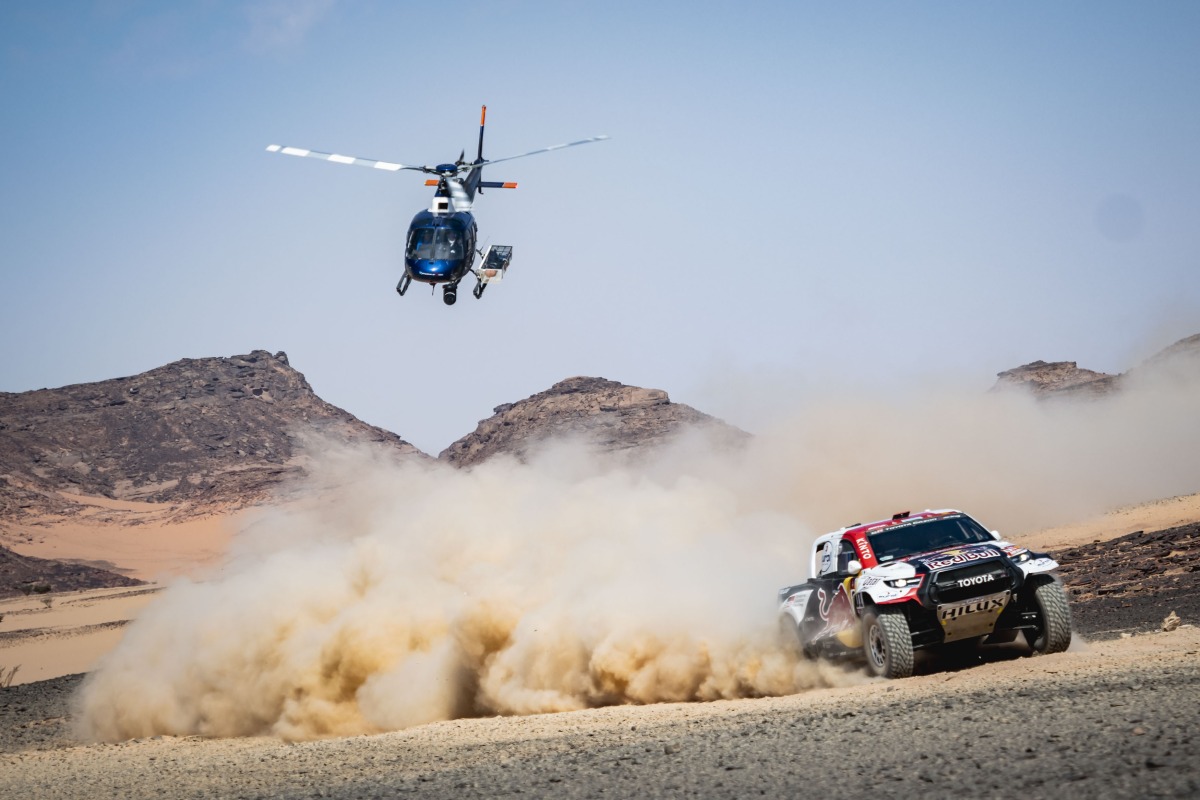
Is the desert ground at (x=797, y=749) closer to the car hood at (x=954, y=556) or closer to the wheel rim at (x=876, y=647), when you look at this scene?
the wheel rim at (x=876, y=647)

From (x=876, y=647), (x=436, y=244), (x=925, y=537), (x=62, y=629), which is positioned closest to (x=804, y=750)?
(x=876, y=647)

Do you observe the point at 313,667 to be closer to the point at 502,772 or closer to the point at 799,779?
the point at 502,772

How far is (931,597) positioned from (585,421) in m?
82.6

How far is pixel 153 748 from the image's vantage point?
17.8 m

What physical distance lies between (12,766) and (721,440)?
63.0 m

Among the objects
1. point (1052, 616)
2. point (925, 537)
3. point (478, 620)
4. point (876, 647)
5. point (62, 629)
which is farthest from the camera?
point (62, 629)

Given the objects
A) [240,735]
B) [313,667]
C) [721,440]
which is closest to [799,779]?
[313,667]

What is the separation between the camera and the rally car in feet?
44.4

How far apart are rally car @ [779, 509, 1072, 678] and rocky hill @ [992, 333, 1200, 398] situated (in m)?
54.5

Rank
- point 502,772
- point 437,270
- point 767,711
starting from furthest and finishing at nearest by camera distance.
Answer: point 437,270 < point 767,711 < point 502,772

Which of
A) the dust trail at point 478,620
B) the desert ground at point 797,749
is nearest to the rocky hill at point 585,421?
the dust trail at point 478,620

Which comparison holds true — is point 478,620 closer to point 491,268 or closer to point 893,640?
point 893,640

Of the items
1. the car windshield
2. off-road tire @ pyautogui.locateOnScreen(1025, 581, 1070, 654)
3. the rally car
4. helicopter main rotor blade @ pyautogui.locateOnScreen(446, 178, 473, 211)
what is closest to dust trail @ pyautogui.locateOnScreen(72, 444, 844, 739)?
the rally car

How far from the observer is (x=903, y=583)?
1362cm
